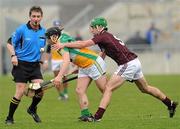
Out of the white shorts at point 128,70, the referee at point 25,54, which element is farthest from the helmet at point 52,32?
the white shorts at point 128,70

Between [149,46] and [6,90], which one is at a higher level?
[149,46]

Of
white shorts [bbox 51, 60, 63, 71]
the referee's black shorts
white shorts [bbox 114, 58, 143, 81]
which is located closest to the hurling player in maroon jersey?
white shorts [bbox 114, 58, 143, 81]

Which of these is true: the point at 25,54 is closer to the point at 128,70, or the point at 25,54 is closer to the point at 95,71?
the point at 95,71

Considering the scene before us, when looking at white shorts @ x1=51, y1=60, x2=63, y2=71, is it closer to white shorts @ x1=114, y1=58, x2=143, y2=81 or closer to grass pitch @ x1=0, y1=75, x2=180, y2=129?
grass pitch @ x1=0, y1=75, x2=180, y2=129

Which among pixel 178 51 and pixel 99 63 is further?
pixel 178 51

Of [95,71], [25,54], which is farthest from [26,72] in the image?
[95,71]

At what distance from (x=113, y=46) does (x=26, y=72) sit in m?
2.00

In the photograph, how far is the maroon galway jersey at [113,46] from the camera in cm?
1502

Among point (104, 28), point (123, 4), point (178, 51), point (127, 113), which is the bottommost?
point (127, 113)

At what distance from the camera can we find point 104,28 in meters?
15.3

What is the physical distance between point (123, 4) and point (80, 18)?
3039 mm

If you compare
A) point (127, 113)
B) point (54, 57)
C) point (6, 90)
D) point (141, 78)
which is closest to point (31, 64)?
point (141, 78)

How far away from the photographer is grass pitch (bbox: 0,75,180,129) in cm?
1438

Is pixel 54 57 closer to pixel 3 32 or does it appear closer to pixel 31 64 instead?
pixel 31 64
